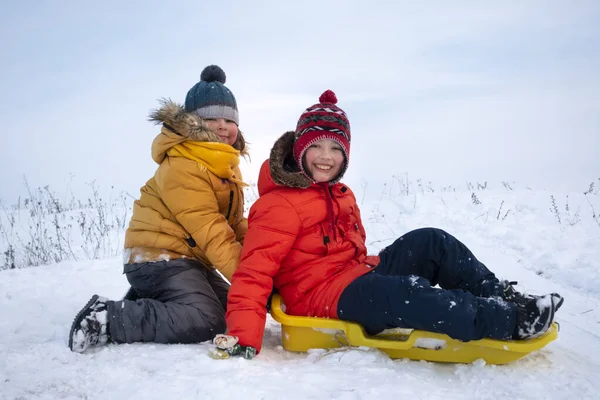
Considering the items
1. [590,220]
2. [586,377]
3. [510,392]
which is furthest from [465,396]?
[590,220]

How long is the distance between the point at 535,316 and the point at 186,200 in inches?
69.9

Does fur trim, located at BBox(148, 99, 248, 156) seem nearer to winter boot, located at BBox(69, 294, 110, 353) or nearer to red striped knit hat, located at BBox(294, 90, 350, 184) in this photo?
red striped knit hat, located at BBox(294, 90, 350, 184)

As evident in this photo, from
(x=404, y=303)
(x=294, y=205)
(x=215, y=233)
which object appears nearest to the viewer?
(x=404, y=303)

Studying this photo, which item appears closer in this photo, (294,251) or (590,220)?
(294,251)

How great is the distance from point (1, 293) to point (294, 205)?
7.58ft

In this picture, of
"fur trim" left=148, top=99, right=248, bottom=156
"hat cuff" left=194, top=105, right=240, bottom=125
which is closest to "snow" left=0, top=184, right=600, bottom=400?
"fur trim" left=148, top=99, right=248, bottom=156

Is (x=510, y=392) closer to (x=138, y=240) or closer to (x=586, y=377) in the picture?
(x=586, y=377)

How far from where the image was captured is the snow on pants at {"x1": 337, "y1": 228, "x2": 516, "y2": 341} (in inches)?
72.1

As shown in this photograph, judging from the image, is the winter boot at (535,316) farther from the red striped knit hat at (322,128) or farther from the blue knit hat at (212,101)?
the blue knit hat at (212,101)

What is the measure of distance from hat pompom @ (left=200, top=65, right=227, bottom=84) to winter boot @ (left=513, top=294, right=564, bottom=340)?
2.20m

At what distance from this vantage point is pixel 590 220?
14.6 feet

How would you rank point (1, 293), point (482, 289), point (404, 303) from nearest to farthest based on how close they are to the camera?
point (404, 303)
point (482, 289)
point (1, 293)

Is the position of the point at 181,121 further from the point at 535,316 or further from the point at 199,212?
the point at 535,316

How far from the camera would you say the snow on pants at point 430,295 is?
6.00 feet
